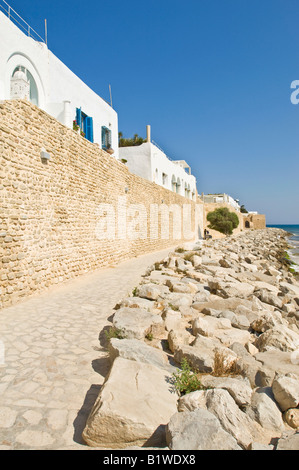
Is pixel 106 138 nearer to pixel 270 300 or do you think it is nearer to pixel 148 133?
pixel 148 133

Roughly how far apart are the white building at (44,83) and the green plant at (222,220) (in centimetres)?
2764

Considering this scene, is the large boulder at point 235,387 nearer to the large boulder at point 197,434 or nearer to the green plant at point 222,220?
the large boulder at point 197,434

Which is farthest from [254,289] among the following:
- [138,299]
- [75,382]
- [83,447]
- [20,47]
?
[20,47]

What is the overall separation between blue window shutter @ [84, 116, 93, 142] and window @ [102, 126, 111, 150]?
1664mm

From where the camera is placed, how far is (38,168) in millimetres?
7262

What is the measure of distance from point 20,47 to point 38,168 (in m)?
5.06

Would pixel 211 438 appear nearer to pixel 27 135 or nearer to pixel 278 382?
pixel 278 382

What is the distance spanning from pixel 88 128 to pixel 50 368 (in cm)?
1183

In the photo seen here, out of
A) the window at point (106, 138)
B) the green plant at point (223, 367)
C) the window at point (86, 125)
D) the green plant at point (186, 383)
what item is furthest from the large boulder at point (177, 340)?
the window at point (106, 138)

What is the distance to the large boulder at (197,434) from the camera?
2035mm

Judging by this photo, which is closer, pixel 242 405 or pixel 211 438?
pixel 211 438

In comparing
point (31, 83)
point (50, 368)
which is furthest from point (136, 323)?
point (31, 83)

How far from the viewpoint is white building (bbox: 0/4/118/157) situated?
911cm

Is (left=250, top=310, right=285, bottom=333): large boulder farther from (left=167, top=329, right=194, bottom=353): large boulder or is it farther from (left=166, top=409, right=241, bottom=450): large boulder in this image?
(left=166, top=409, right=241, bottom=450): large boulder
